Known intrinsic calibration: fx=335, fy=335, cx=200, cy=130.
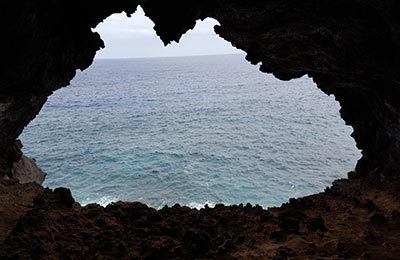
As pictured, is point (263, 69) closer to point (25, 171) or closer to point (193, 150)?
point (25, 171)

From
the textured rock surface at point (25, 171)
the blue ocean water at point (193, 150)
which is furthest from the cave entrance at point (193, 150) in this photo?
the textured rock surface at point (25, 171)

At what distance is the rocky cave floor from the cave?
36 millimetres

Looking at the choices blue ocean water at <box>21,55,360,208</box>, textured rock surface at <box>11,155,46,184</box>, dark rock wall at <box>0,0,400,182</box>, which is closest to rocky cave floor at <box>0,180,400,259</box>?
dark rock wall at <box>0,0,400,182</box>

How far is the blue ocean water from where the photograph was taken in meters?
41.1

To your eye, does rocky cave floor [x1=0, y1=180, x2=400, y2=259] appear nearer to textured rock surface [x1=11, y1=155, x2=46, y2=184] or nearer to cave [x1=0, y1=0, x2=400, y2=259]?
cave [x1=0, y1=0, x2=400, y2=259]

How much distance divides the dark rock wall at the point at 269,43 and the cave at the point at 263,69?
1.5 inches

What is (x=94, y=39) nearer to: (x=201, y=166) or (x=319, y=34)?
(x=319, y=34)

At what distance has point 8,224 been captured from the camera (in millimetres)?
8281

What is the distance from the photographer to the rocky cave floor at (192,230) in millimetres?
7293

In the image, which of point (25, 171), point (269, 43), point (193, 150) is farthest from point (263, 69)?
point (193, 150)

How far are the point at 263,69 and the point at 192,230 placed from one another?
8.41 metres

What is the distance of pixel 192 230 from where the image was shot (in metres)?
8.51

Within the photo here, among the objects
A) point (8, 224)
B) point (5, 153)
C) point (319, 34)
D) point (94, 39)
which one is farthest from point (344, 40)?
point (5, 153)

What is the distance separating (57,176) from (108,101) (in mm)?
71247
